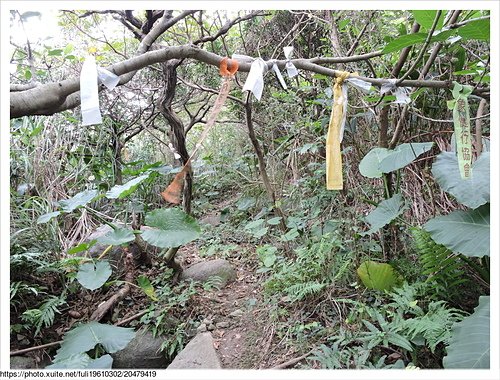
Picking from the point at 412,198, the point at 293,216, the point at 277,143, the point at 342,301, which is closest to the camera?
the point at 342,301

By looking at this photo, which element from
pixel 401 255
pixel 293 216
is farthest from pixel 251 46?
pixel 401 255

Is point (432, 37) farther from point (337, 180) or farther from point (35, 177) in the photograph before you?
point (35, 177)

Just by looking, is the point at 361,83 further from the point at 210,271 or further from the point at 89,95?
the point at 210,271

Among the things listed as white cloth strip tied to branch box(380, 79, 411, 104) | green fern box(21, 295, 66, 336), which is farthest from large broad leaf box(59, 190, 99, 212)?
white cloth strip tied to branch box(380, 79, 411, 104)

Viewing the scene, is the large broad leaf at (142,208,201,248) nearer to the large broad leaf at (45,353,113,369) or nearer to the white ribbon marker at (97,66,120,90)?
the large broad leaf at (45,353,113,369)

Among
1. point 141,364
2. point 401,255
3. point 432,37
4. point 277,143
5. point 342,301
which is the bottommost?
point 141,364

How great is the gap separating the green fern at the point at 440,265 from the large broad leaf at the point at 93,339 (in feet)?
5.07

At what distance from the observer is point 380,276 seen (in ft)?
5.71

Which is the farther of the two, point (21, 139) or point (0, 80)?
point (21, 139)

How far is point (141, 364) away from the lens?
1878 millimetres

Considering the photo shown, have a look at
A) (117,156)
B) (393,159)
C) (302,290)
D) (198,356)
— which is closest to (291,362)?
(302,290)

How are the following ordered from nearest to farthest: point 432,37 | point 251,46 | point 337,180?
point 432,37 → point 337,180 → point 251,46

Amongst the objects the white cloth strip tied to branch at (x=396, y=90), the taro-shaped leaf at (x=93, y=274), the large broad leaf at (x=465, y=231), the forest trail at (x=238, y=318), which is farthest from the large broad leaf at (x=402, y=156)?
the taro-shaped leaf at (x=93, y=274)

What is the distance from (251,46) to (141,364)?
10.7 ft
